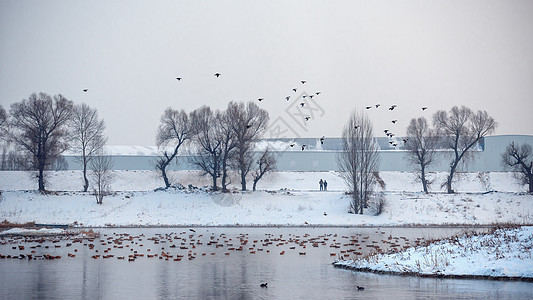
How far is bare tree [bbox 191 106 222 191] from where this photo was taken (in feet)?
230

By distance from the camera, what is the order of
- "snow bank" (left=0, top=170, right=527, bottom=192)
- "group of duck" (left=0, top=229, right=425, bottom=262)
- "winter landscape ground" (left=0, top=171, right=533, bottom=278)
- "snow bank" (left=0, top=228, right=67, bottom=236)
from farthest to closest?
1. "snow bank" (left=0, top=170, right=527, bottom=192)
2. "winter landscape ground" (left=0, top=171, right=533, bottom=278)
3. "snow bank" (left=0, top=228, right=67, bottom=236)
4. "group of duck" (left=0, top=229, right=425, bottom=262)

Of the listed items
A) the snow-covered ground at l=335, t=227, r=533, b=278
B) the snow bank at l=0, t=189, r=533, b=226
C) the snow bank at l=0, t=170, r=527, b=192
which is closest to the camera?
the snow-covered ground at l=335, t=227, r=533, b=278

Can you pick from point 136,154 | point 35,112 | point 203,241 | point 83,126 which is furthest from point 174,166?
point 203,241

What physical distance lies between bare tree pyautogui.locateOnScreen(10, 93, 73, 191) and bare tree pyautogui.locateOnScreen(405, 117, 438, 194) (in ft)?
142

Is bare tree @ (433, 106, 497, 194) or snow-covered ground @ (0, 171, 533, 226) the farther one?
bare tree @ (433, 106, 497, 194)

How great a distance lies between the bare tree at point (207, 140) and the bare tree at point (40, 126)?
50.7 ft

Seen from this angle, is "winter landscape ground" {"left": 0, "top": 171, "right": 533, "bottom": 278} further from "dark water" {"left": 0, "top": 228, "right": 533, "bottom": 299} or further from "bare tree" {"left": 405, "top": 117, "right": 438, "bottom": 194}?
"dark water" {"left": 0, "top": 228, "right": 533, "bottom": 299}

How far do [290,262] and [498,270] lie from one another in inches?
379

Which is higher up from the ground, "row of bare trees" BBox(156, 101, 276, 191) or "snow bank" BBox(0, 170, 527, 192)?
"row of bare trees" BBox(156, 101, 276, 191)

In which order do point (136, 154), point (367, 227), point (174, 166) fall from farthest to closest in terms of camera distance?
1. point (136, 154)
2. point (174, 166)
3. point (367, 227)

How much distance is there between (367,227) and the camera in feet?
175

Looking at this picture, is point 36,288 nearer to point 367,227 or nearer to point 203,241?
point 203,241

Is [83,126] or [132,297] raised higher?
[83,126]

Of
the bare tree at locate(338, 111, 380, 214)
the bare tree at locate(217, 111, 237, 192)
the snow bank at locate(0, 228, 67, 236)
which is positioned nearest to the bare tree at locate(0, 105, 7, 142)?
the bare tree at locate(217, 111, 237, 192)
